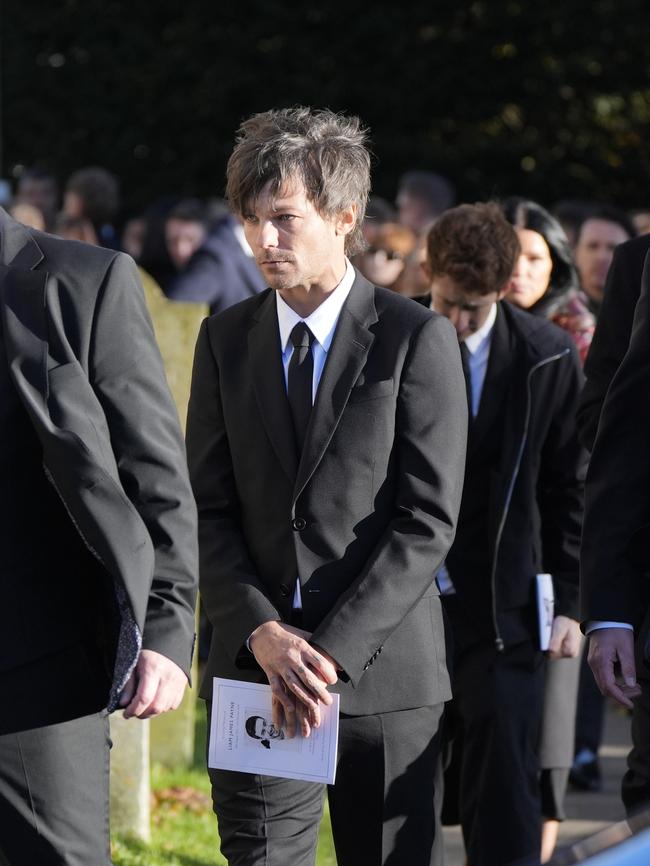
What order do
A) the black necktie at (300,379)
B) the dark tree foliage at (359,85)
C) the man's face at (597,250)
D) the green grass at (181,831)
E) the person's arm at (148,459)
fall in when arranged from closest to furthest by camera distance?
the person's arm at (148,459), the black necktie at (300,379), the green grass at (181,831), the man's face at (597,250), the dark tree foliage at (359,85)

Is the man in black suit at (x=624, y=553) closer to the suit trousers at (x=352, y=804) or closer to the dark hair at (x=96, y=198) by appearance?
the suit trousers at (x=352, y=804)

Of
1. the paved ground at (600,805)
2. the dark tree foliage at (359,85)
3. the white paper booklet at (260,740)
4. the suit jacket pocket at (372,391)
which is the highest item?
the dark tree foliage at (359,85)

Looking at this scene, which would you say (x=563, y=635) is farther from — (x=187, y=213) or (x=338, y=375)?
(x=187, y=213)

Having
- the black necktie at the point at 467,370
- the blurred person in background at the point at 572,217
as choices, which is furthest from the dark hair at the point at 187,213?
the black necktie at the point at 467,370

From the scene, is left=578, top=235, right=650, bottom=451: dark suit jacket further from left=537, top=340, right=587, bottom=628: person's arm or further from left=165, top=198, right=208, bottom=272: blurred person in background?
left=165, top=198, right=208, bottom=272: blurred person in background

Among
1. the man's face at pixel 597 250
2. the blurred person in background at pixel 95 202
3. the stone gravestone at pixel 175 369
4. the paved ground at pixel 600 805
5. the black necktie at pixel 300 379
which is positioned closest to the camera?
the black necktie at pixel 300 379

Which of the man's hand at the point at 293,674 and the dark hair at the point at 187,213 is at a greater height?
the dark hair at the point at 187,213

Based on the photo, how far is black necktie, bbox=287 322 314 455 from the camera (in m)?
4.09

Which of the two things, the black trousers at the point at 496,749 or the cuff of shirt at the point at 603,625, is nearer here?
the cuff of shirt at the point at 603,625

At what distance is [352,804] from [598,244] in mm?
4775

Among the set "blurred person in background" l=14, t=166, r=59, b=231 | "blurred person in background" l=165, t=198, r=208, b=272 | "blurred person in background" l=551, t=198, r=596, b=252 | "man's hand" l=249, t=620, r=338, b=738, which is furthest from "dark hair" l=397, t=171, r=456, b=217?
"man's hand" l=249, t=620, r=338, b=738

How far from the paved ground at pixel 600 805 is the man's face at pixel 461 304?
5.86ft

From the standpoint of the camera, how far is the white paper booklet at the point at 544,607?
5.04m

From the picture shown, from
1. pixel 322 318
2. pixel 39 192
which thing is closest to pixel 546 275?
pixel 322 318
